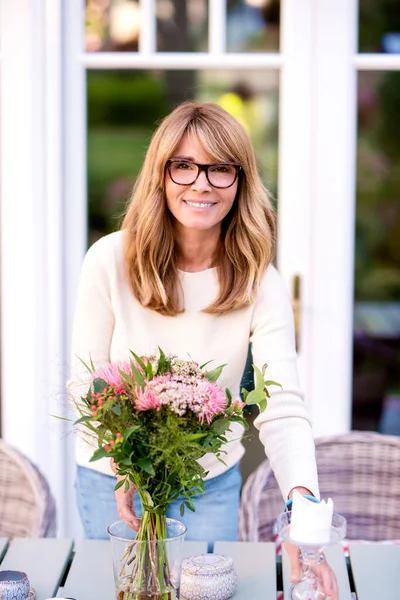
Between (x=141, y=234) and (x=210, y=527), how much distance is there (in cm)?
67

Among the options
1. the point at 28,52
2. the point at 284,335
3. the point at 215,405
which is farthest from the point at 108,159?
the point at 215,405

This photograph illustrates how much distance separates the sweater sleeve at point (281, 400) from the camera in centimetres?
162

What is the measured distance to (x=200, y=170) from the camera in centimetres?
179

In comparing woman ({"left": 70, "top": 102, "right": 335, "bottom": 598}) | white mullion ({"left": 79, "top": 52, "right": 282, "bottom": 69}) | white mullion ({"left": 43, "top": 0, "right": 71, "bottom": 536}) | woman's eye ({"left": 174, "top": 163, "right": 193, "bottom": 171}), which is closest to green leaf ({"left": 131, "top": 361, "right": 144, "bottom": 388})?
woman ({"left": 70, "top": 102, "right": 335, "bottom": 598})

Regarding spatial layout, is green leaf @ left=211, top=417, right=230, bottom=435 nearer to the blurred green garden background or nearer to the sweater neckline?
the sweater neckline

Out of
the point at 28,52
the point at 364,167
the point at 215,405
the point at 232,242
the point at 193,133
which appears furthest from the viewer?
the point at 364,167

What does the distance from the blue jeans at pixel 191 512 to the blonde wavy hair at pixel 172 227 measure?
0.41 metres

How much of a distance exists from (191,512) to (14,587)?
587 millimetres

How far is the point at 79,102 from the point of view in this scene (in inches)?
114

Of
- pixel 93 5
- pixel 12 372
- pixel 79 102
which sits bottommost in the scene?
pixel 12 372

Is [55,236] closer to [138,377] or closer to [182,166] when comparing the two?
[182,166]

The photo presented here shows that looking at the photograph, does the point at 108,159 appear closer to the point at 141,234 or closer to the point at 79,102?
the point at 79,102

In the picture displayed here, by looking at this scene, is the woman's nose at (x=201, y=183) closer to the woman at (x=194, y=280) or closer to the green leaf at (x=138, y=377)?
the woman at (x=194, y=280)

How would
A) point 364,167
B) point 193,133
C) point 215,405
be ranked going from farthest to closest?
point 364,167 → point 193,133 → point 215,405
